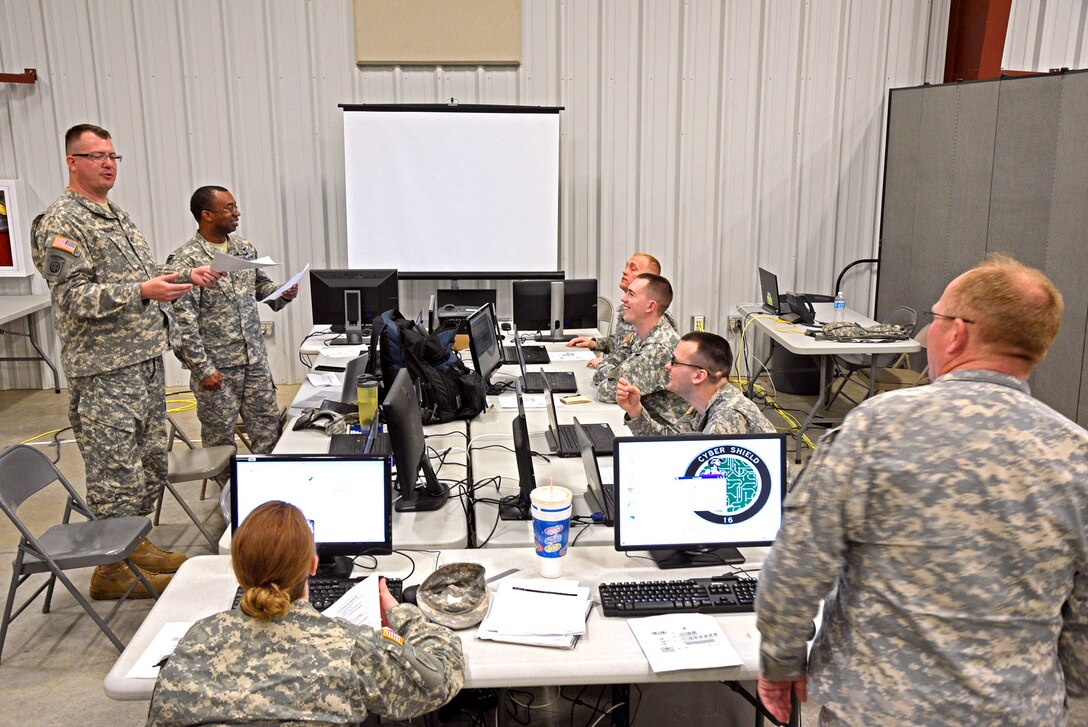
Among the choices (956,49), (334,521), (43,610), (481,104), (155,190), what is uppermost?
(956,49)

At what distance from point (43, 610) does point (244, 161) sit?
4.09 meters

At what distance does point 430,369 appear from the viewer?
3.99m

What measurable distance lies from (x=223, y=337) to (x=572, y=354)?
2.09 meters

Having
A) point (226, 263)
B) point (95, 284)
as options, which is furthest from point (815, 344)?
point (95, 284)

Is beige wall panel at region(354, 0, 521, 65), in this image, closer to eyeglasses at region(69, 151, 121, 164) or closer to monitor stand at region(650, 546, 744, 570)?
eyeglasses at region(69, 151, 121, 164)

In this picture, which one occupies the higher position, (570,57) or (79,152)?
(570,57)

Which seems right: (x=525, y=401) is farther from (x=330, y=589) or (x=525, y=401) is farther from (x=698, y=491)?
(x=330, y=589)

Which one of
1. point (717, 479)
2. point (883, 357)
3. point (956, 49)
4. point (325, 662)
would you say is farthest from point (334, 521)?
point (956, 49)

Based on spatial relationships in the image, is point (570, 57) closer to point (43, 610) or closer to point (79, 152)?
point (79, 152)

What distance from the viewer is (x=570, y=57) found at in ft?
22.3

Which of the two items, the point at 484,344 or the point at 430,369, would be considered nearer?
the point at 430,369

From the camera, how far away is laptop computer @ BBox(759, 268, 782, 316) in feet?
20.9

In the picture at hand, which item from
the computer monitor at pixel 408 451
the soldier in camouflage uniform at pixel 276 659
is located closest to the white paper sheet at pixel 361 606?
the soldier in camouflage uniform at pixel 276 659

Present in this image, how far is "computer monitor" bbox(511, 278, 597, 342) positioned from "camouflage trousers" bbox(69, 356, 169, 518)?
101 inches
